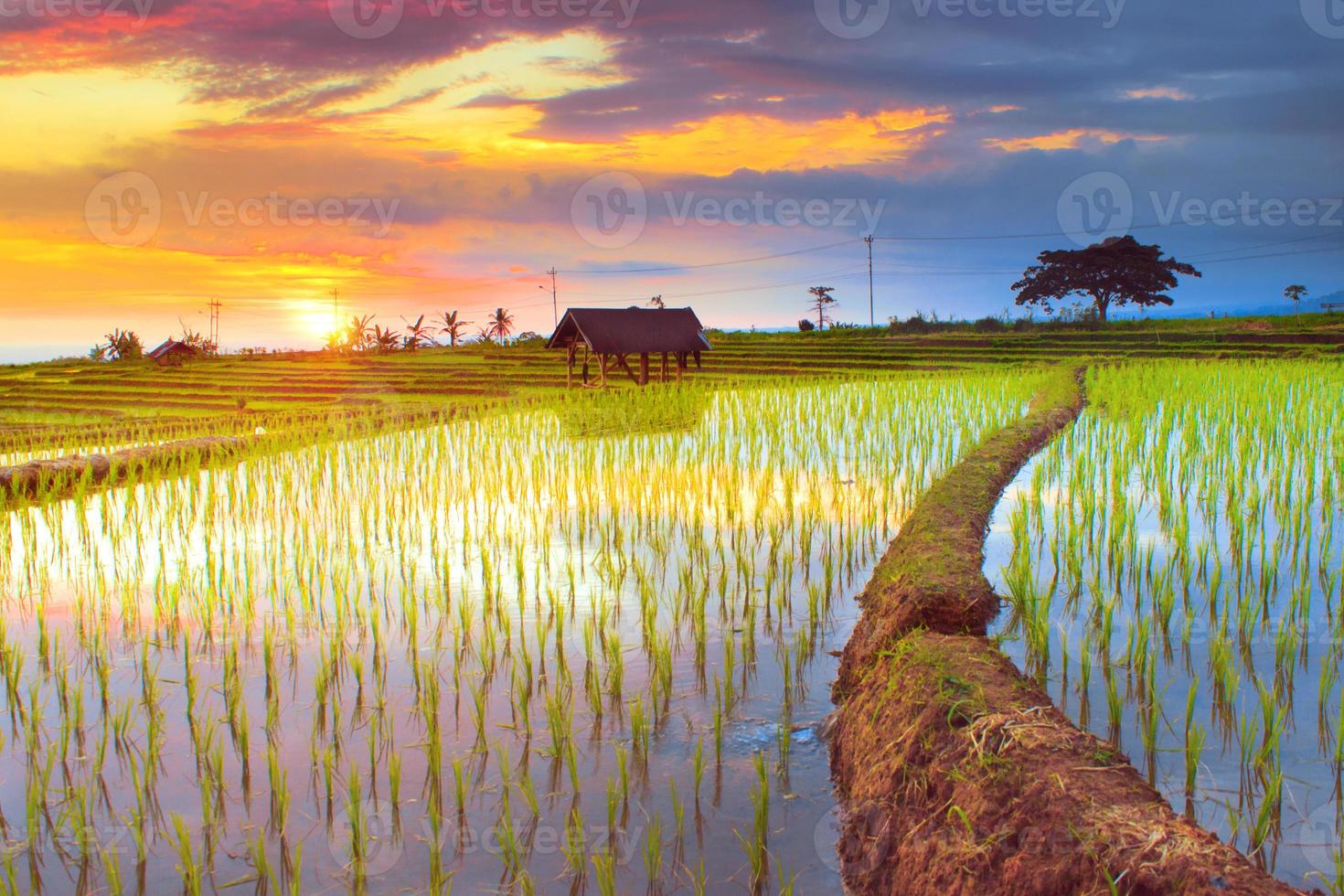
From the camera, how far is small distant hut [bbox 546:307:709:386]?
1778 centimetres

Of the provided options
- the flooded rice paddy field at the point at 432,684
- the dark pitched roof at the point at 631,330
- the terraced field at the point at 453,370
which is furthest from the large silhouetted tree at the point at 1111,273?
the flooded rice paddy field at the point at 432,684

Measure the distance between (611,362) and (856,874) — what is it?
2128 centimetres

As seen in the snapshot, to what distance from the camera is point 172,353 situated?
30594mm

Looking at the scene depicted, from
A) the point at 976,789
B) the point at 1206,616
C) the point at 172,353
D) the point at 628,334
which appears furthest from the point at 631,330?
the point at 172,353

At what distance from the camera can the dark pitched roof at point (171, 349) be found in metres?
30.5

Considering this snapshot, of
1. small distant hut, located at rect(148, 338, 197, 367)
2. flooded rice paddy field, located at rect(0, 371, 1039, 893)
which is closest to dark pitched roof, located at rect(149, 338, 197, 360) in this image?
small distant hut, located at rect(148, 338, 197, 367)

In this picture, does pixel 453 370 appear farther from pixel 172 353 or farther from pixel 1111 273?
pixel 1111 273

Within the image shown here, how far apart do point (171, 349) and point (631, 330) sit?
20.4 meters

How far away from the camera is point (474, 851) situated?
2.20 m

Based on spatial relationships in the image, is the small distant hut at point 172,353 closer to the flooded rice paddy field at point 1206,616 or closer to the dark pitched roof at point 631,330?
the dark pitched roof at point 631,330

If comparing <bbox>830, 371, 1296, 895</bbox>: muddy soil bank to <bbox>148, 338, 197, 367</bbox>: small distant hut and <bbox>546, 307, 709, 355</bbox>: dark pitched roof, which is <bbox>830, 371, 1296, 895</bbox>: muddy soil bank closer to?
<bbox>546, 307, 709, 355</bbox>: dark pitched roof

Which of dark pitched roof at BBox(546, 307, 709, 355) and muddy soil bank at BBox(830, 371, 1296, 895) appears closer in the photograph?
muddy soil bank at BBox(830, 371, 1296, 895)

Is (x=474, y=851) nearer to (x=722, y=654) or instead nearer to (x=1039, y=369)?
(x=722, y=654)

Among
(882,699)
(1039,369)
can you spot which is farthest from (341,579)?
(1039,369)
